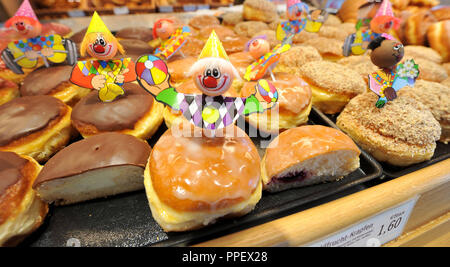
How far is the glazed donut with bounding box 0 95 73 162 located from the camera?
5.75 feet

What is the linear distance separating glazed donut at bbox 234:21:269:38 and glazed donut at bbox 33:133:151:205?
303cm

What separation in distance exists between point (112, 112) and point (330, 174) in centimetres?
180

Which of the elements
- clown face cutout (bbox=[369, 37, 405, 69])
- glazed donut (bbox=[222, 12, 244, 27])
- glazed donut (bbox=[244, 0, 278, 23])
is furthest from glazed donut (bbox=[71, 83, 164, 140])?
glazed donut (bbox=[244, 0, 278, 23])

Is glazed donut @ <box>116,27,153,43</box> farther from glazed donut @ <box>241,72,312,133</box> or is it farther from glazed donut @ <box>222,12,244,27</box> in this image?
glazed donut @ <box>241,72,312,133</box>

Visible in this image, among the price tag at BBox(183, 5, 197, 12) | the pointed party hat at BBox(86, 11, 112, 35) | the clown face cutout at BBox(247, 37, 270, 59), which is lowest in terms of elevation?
the clown face cutout at BBox(247, 37, 270, 59)

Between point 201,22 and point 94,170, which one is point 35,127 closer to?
point 94,170

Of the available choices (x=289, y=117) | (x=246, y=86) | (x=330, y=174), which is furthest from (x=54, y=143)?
(x=330, y=174)

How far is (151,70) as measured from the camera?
1262 millimetres

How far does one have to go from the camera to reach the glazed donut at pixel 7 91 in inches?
92.0

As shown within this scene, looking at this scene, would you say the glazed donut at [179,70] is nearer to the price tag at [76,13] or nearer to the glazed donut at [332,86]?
the glazed donut at [332,86]

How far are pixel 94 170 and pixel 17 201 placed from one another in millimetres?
434

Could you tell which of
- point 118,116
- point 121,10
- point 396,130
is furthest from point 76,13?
point 396,130

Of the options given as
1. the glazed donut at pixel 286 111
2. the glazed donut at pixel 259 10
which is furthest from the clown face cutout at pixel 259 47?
the glazed donut at pixel 259 10

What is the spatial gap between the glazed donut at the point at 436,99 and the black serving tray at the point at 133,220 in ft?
3.09
